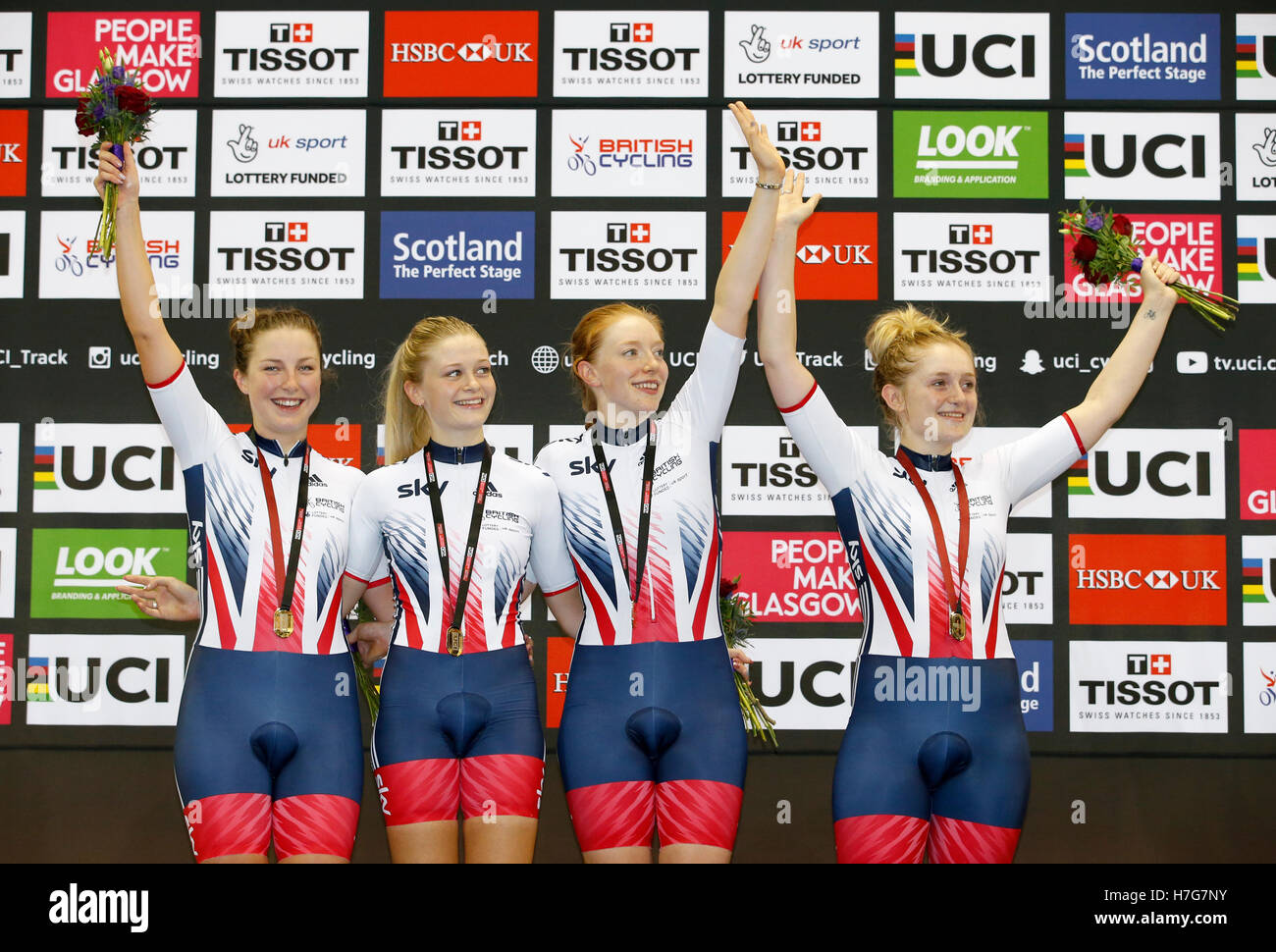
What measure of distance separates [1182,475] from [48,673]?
14.9ft

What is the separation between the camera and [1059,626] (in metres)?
4.26

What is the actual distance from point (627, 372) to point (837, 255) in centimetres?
177

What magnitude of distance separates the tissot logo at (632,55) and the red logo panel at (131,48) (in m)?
1.49

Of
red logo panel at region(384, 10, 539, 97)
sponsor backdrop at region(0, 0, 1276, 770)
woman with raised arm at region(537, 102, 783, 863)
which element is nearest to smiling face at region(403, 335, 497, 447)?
woman with raised arm at region(537, 102, 783, 863)

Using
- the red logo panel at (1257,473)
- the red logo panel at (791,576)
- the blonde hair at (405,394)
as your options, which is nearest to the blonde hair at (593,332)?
the blonde hair at (405,394)

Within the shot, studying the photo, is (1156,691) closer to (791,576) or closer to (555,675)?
(791,576)

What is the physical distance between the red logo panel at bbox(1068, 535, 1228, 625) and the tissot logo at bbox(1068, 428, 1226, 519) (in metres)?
0.11

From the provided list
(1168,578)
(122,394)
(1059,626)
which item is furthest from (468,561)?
→ (1168,578)

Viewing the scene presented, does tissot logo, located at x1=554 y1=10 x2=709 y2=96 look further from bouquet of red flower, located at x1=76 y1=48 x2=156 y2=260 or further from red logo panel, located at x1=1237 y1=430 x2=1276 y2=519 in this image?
red logo panel, located at x1=1237 y1=430 x2=1276 y2=519

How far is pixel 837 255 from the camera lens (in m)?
4.32

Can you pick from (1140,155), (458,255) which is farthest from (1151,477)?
(458,255)

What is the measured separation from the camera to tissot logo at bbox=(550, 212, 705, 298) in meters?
4.30

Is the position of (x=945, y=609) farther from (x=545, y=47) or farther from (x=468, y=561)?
(x=545, y=47)
